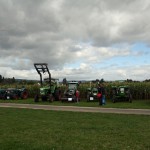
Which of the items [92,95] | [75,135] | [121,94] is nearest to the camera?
[75,135]

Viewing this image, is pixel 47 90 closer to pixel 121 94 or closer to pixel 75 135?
pixel 121 94

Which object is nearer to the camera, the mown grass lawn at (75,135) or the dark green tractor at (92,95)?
the mown grass lawn at (75,135)

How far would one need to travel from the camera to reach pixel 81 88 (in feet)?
132

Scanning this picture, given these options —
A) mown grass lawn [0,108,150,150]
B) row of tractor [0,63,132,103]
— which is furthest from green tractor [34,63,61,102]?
mown grass lawn [0,108,150,150]

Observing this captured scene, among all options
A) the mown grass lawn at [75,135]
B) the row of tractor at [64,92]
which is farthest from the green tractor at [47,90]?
the mown grass lawn at [75,135]

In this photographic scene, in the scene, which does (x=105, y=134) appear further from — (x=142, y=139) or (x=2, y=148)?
(x=2, y=148)

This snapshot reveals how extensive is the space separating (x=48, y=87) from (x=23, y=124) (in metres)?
20.2

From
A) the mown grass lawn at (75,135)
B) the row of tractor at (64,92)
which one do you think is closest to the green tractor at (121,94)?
the row of tractor at (64,92)

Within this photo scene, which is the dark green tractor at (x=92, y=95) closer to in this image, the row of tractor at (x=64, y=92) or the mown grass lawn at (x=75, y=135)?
the row of tractor at (x=64, y=92)

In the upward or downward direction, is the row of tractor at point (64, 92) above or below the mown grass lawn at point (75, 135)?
above

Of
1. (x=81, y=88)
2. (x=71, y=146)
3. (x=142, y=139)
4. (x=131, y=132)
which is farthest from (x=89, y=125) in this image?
(x=81, y=88)

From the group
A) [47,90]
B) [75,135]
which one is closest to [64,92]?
[47,90]

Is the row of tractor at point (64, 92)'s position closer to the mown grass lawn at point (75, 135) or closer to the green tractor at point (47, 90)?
the green tractor at point (47, 90)

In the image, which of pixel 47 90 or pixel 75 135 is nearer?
pixel 75 135
